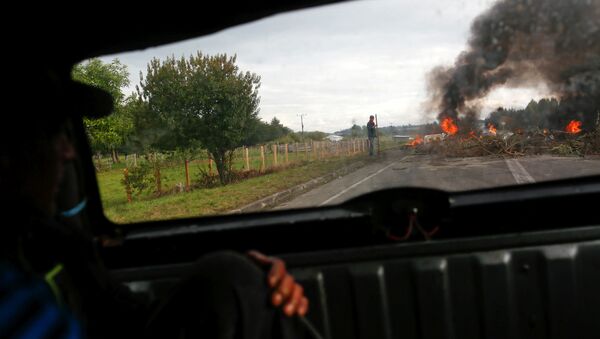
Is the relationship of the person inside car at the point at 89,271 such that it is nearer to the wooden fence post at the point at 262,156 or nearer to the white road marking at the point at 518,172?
the wooden fence post at the point at 262,156

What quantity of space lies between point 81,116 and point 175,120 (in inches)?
18.4

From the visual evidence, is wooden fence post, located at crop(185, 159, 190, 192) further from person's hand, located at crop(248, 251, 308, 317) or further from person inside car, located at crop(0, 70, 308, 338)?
person's hand, located at crop(248, 251, 308, 317)

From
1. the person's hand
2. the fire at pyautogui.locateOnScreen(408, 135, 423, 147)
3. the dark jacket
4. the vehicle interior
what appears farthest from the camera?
the fire at pyautogui.locateOnScreen(408, 135, 423, 147)

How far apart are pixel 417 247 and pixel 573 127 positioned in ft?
2.83

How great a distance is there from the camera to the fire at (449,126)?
2266 millimetres

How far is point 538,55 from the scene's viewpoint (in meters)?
1.96

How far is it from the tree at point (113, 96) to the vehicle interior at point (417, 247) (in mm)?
A: 73

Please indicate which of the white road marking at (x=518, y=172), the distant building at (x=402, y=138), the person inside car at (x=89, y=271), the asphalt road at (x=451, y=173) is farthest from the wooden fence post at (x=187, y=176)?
the white road marking at (x=518, y=172)

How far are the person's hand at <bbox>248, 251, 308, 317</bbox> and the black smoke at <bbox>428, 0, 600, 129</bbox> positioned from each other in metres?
1.02

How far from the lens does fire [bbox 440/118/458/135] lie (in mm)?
2266

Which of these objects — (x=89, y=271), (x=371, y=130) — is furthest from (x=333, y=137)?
(x=89, y=271)

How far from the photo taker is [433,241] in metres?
2.12

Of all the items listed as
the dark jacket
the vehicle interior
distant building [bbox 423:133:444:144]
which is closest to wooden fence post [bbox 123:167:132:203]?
the vehicle interior

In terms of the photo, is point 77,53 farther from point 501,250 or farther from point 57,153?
point 501,250
